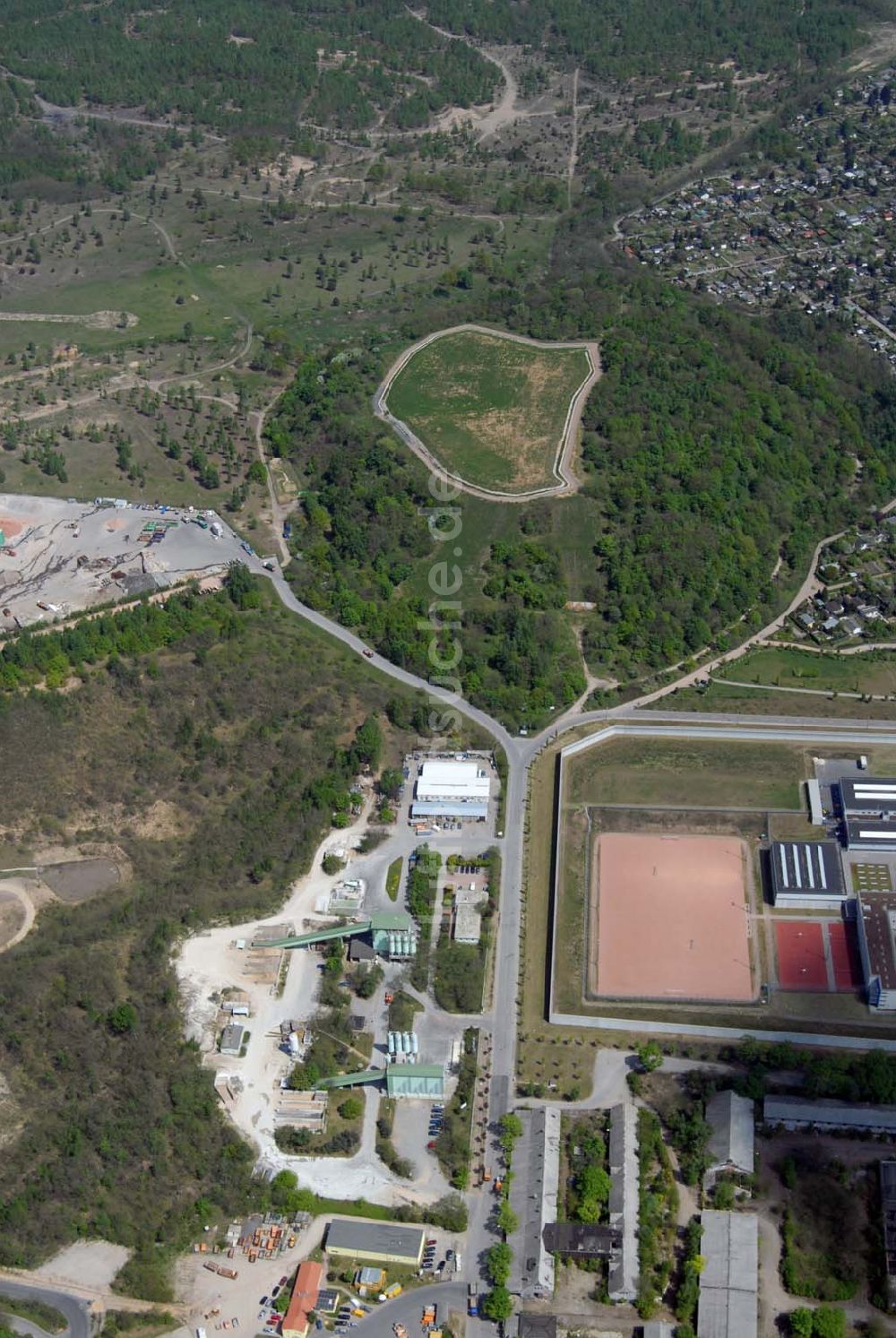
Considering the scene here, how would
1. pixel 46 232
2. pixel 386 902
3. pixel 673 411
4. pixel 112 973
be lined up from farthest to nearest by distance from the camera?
pixel 46 232 → pixel 673 411 → pixel 386 902 → pixel 112 973

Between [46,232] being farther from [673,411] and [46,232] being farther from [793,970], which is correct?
[793,970]

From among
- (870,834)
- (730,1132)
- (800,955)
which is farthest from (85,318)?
(730,1132)

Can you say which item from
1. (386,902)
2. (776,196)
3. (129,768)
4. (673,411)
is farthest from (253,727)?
(776,196)

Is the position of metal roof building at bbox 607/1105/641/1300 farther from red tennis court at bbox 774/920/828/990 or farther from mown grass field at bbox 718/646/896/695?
mown grass field at bbox 718/646/896/695

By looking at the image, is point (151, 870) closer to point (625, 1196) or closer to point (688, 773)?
point (625, 1196)

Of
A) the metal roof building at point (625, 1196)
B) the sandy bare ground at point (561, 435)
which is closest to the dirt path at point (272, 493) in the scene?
the sandy bare ground at point (561, 435)

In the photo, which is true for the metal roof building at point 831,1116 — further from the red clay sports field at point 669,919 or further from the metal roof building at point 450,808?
the metal roof building at point 450,808
